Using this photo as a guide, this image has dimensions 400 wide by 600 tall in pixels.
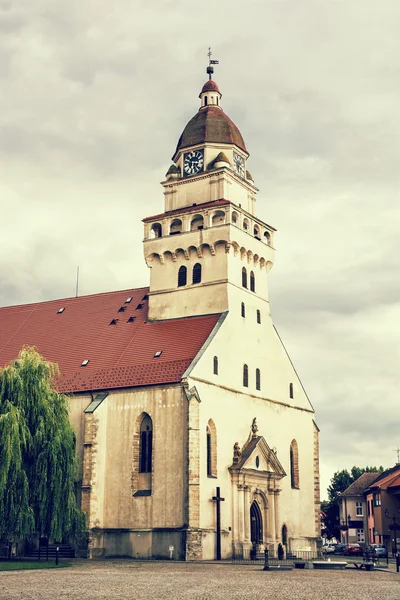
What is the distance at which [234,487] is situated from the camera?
48094 mm

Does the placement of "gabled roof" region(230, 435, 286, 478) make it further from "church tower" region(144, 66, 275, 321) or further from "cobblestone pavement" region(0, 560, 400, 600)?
"cobblestone pavement" region(0, 560, 400, 600)

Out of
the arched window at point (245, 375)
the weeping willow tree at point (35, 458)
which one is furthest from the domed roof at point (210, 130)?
the weeping willow tree at point (35, 458)

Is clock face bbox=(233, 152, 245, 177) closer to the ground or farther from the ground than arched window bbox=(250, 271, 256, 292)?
farther from the ground

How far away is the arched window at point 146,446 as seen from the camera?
155ft

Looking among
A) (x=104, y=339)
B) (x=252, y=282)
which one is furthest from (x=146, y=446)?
(x=252, y=282)

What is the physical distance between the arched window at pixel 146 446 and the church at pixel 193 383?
0.07m

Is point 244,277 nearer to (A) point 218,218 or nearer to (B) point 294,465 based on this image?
(A) point 218,218

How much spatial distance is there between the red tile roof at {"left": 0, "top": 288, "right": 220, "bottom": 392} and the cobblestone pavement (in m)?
14.6

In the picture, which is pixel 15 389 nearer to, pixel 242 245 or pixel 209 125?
pixel 242 245

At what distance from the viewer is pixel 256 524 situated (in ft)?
164

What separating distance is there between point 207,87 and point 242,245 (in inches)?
571

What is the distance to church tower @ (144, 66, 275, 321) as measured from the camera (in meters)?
52.8

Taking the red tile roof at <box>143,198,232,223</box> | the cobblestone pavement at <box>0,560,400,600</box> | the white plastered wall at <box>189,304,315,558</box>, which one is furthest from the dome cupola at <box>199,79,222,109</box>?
the cobblestone pavement at <box>0,560,400,600</box>

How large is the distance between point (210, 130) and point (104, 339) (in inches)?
659
